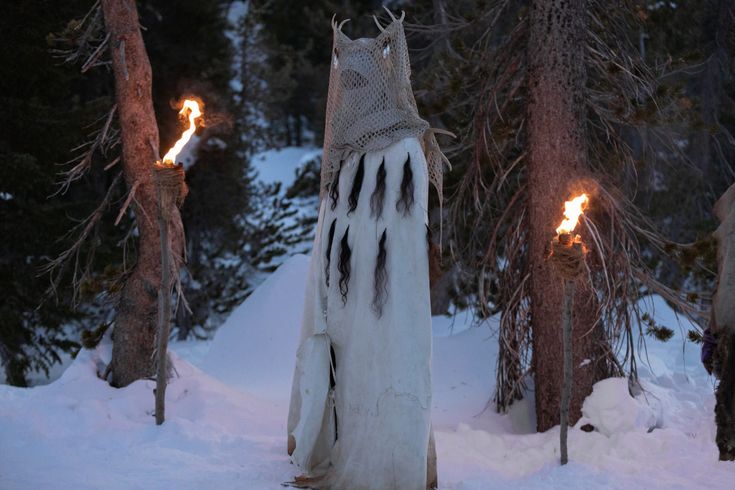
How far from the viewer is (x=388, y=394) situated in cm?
430

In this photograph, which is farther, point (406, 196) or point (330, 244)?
point (330, 244)

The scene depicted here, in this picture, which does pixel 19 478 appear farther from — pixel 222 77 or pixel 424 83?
pixel 222 77

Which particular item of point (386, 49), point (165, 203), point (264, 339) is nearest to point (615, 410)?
point (386, 49)

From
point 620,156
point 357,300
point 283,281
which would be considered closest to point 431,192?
point 283,281

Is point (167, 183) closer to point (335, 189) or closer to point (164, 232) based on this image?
point (164, 232)

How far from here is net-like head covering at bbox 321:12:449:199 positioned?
4621 millimetres

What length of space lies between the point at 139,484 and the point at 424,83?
14.4 ft

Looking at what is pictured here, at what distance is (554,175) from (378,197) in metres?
1.99

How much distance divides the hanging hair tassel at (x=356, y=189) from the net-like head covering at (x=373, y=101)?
120 mm

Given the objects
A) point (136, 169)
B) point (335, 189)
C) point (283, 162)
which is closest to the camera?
point (335, 189)

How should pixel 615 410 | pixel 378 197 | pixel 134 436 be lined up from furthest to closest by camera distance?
pixel 615 410
pixel 134 436
pixel 378 197

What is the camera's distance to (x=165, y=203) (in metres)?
5.43

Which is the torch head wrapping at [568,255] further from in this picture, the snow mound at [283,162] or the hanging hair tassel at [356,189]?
the snow mound at [283,162]

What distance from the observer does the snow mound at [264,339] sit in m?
7.92
